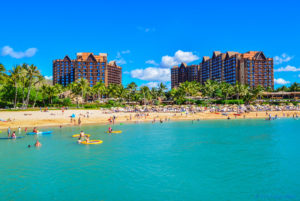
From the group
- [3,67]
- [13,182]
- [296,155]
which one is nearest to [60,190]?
[13,182]

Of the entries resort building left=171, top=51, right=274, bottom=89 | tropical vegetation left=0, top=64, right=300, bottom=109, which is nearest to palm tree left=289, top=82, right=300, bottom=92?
tropical vegetation left=0, top=64, right=300, bottom=109

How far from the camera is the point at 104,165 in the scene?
2183 cm

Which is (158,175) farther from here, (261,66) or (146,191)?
(261,66)

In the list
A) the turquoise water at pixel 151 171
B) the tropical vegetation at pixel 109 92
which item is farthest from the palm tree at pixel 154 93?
the turquoise water at pixel 151 171

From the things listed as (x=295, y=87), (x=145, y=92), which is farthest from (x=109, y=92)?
(x=295, y=87)

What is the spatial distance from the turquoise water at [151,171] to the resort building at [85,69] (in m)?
122

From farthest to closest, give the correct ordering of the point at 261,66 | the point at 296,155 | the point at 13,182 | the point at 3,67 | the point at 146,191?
the point at 261,66
the point at 3,67
the point at 296,155
the point at 13,182
the point at 146,191

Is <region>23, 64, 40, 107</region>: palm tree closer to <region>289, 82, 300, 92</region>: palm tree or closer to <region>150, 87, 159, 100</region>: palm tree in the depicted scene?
<region>150, 87, 159, 100</region>: palm tree

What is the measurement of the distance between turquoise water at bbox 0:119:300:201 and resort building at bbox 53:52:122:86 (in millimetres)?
121923

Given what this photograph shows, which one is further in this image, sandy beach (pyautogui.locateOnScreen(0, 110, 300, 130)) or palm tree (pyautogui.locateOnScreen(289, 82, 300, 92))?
palm tree (pyautogui.locateOnScreen(289, 82, 300, 92))

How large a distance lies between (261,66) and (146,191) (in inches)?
5918

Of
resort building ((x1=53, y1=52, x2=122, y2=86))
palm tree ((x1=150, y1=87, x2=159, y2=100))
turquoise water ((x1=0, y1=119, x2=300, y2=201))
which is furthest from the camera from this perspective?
resort building ((x1=53, y1=52, x2=122, y2=86))

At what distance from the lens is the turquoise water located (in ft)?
51.5

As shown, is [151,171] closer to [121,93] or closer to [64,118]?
[64,118]
